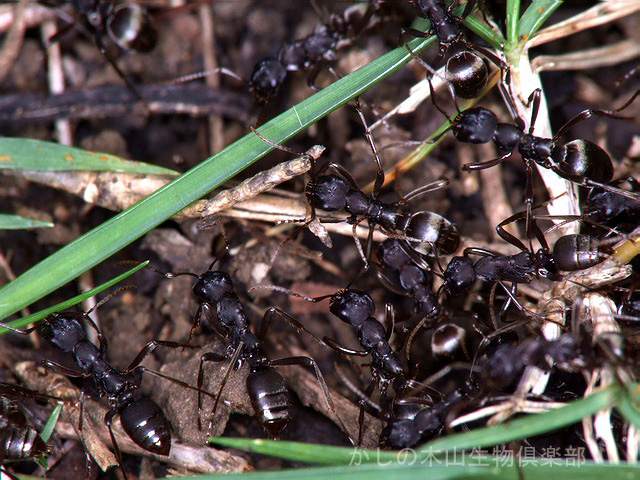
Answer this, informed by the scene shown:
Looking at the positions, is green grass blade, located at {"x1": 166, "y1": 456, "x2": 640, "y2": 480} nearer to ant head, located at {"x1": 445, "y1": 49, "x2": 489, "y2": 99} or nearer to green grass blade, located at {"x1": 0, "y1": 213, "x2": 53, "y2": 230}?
green grass blade, located at {"x1": 0, "y1": 213, "x2": 53, "y2": 230}

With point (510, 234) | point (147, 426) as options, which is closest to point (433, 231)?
point (510, 234)

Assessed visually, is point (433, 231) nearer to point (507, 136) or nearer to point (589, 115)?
point (507, 136)

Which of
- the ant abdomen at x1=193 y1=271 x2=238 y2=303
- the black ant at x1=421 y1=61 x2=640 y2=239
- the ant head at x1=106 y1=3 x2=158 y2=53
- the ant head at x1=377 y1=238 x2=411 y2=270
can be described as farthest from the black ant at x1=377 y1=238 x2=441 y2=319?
the ant head at x1=106 y1=3 x2=158 y2=53

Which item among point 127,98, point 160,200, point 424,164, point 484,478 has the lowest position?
point 484,478

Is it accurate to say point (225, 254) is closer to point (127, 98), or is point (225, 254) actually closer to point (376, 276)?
point (376, 276)

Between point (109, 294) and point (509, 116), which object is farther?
point (509, 116)

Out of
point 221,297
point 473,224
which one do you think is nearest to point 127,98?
point 221,297
